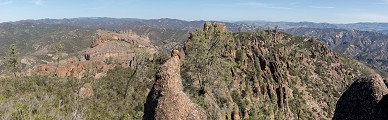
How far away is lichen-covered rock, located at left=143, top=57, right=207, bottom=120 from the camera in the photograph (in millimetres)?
20750

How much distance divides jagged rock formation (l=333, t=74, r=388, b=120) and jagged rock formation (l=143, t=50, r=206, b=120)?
8.47 meters

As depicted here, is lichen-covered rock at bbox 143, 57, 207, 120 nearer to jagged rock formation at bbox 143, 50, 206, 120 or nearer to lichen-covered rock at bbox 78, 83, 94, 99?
jagged rock formation at bbox 143, 50, 206, 120

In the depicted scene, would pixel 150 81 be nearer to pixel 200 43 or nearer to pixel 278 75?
pixel 200 43

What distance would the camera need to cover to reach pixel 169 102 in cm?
2108

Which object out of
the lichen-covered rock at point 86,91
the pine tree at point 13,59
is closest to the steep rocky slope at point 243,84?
the lichen-covered rock at point 86,91

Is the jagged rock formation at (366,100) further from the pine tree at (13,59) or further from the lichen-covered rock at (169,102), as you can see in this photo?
the pine tree at (13,59)

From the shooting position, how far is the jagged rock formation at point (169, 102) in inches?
817

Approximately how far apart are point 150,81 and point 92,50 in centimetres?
10204

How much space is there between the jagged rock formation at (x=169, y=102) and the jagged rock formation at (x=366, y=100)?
8.47 metres

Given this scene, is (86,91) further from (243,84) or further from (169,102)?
(169,102)

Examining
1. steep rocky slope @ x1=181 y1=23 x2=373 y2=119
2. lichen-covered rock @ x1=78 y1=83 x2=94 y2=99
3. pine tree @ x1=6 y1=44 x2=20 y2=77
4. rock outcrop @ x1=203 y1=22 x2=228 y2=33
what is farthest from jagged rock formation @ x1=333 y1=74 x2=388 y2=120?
pine tree @ x1=6 y1=44 x2=20 y2=77

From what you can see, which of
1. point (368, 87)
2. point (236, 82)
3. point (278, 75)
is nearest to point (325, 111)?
point (278, 75)

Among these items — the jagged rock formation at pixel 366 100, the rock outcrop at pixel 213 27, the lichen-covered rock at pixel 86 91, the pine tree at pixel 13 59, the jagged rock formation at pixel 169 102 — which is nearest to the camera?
the jagged rock formation at pixel 366 100

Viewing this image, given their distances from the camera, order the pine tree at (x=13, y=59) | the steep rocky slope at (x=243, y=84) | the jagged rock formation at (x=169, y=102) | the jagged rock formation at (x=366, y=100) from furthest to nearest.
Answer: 1. the pine tree at (x=13, y=59)
2. the steep rocky slope at (x=243, y=84)
3. the jagged rock formation at (x=169, y=102)
4. the jagged rock formation at (x=366, y=100)
